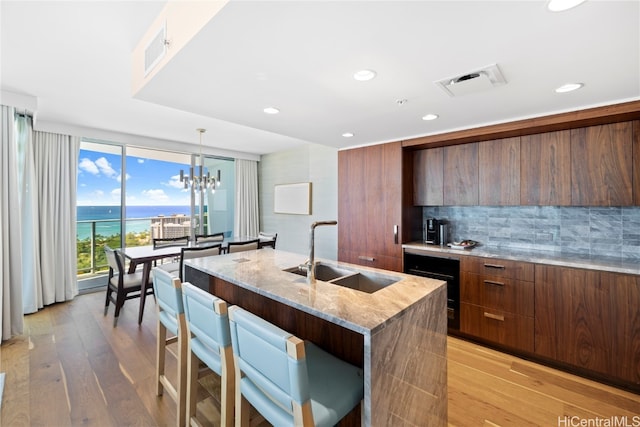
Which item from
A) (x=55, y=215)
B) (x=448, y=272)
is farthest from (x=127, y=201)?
(x=448, y=272)

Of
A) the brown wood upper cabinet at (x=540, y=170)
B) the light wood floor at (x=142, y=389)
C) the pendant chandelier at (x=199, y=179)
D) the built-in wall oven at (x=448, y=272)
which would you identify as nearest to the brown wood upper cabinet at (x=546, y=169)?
the brown wood upper cabinet at (x=540, y=170)

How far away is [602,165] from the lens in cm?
241

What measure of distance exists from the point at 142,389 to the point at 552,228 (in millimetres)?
3942

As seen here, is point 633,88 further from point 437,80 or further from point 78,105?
point 78,105

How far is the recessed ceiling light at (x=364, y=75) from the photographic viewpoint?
1.70 m

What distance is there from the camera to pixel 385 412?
1.16 meters

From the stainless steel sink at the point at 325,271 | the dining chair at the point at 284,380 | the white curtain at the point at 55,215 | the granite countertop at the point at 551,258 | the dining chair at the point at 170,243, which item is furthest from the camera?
the dining chair at the point at 170,243

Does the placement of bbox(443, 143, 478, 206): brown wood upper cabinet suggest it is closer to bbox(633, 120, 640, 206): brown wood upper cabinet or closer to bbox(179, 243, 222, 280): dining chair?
bbox(633, 120, 640, 206): brown wood upper cabinet

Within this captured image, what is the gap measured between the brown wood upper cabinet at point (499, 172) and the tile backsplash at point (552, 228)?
0.86 ft

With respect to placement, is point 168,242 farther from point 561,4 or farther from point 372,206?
point 561,4

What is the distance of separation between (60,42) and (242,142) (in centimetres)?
316

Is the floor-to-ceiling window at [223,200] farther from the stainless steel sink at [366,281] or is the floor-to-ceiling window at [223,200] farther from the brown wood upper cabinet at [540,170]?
the stainless steel sink at [366,281]

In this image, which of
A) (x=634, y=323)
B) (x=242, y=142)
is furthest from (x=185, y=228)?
(x=634, y=323)

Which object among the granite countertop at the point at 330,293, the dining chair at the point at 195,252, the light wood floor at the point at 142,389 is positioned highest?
the granite countertop at the point at 330,293
